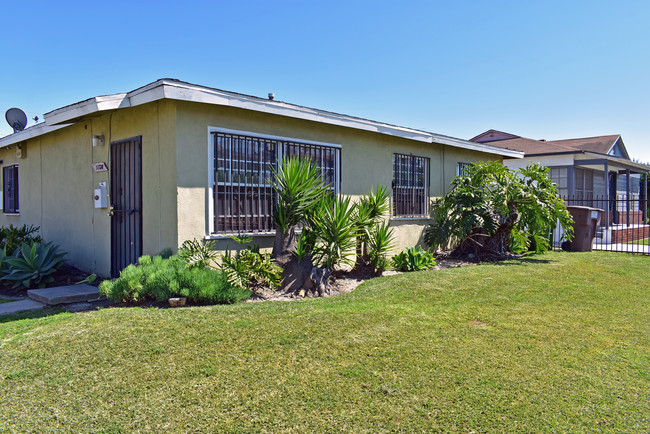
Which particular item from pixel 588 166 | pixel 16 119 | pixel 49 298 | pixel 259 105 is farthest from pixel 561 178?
pixel 16 119

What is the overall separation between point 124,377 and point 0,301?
4.29 meters

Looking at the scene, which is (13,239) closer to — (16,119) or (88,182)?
(88,182)

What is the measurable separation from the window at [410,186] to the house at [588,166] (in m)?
5.18

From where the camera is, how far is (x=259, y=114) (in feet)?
23.9

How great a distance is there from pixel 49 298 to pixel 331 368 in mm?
4458

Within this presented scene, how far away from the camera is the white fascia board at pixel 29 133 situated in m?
9.05

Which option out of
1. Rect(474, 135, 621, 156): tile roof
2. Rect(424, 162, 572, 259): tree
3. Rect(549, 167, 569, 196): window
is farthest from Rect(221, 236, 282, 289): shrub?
Rect(549, 167, 569, 196): window

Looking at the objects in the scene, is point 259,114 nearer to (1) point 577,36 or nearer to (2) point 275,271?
(2) point 275,271

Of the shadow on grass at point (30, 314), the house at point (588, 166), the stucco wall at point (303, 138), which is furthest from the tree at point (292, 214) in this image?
the house at point (588, 166)

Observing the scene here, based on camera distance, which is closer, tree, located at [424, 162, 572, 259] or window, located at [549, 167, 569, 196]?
tree, located at [424, 162, 572, 259]

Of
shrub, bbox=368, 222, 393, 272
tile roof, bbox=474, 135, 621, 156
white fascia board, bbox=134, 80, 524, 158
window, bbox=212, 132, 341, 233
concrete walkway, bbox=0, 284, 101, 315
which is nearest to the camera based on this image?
concrete walkway, bbox=0, 284, 101, 315

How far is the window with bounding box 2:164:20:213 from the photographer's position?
11.5 metres

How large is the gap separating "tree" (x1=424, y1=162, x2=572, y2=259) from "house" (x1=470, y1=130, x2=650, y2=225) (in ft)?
11.3

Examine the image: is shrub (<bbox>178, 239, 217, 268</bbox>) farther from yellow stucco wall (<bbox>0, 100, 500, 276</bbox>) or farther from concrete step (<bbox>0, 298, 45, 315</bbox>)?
concrete step (<bbox>0, 298, 45, 315</bbox>)
